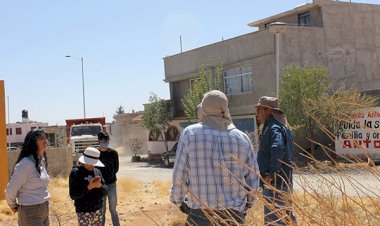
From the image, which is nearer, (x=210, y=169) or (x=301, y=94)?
(x=210, y=169)

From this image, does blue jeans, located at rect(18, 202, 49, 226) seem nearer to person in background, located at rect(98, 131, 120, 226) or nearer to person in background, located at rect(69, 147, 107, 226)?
person in background, located at rect(69, 147, 107, 226)

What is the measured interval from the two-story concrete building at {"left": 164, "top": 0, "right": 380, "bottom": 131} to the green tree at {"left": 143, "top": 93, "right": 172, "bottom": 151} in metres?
4.92

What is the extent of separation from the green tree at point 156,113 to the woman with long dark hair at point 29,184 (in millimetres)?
27780

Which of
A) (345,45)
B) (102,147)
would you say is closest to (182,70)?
(345,45)

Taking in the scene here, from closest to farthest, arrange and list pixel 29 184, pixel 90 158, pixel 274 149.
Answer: pixel 274 149, pixel 29 184, pixel 90 158

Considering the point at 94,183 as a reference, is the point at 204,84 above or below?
above

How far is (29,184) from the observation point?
547cm

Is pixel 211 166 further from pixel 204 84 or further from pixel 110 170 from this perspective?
pixel 204 84

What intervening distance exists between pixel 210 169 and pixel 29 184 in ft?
7.87

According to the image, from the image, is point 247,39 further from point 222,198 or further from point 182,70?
point 222,198

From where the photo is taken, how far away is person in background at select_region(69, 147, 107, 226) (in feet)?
20.0

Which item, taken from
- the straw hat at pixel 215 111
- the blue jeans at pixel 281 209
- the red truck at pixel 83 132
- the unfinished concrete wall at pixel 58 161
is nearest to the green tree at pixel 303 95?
the unfinished concrete wall at pixel 58 161

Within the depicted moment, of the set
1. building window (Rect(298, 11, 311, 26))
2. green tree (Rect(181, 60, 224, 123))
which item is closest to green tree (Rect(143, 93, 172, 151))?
green tree (Rect(181, 60, 224, 123))

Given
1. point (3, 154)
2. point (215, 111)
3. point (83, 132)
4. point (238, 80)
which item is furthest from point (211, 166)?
point (238, 80)
